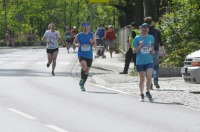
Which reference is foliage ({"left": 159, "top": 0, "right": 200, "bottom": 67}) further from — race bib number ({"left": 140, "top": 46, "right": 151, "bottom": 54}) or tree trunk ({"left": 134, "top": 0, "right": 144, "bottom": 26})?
tree trunk ({"left": 134, "top": 0, "right": 144, "bottom": 26})

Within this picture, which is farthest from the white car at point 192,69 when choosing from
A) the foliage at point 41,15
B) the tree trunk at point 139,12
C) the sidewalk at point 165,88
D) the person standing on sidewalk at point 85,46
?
the foliage at point 41,15

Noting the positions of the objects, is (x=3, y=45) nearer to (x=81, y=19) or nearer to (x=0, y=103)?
(x=81, y=19)

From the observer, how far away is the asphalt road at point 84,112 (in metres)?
10.4

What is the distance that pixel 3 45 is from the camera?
84.1m

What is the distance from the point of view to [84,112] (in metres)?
12.6

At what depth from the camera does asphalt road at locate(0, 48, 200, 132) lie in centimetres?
1041

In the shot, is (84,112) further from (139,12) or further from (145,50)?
(139,12)

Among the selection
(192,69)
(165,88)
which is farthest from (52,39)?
(192,69)

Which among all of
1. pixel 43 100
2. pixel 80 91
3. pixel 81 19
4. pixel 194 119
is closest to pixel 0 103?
pixel 43 100

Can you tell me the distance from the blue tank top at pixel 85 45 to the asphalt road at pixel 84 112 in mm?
918

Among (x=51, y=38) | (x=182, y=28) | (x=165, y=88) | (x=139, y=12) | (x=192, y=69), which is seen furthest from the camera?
(x=139, y=12)

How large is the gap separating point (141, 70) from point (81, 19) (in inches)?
3807

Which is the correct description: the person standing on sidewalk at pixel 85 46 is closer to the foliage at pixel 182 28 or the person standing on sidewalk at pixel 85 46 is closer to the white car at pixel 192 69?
the white car at pixel 192 69

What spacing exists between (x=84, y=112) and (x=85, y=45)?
217 inches
